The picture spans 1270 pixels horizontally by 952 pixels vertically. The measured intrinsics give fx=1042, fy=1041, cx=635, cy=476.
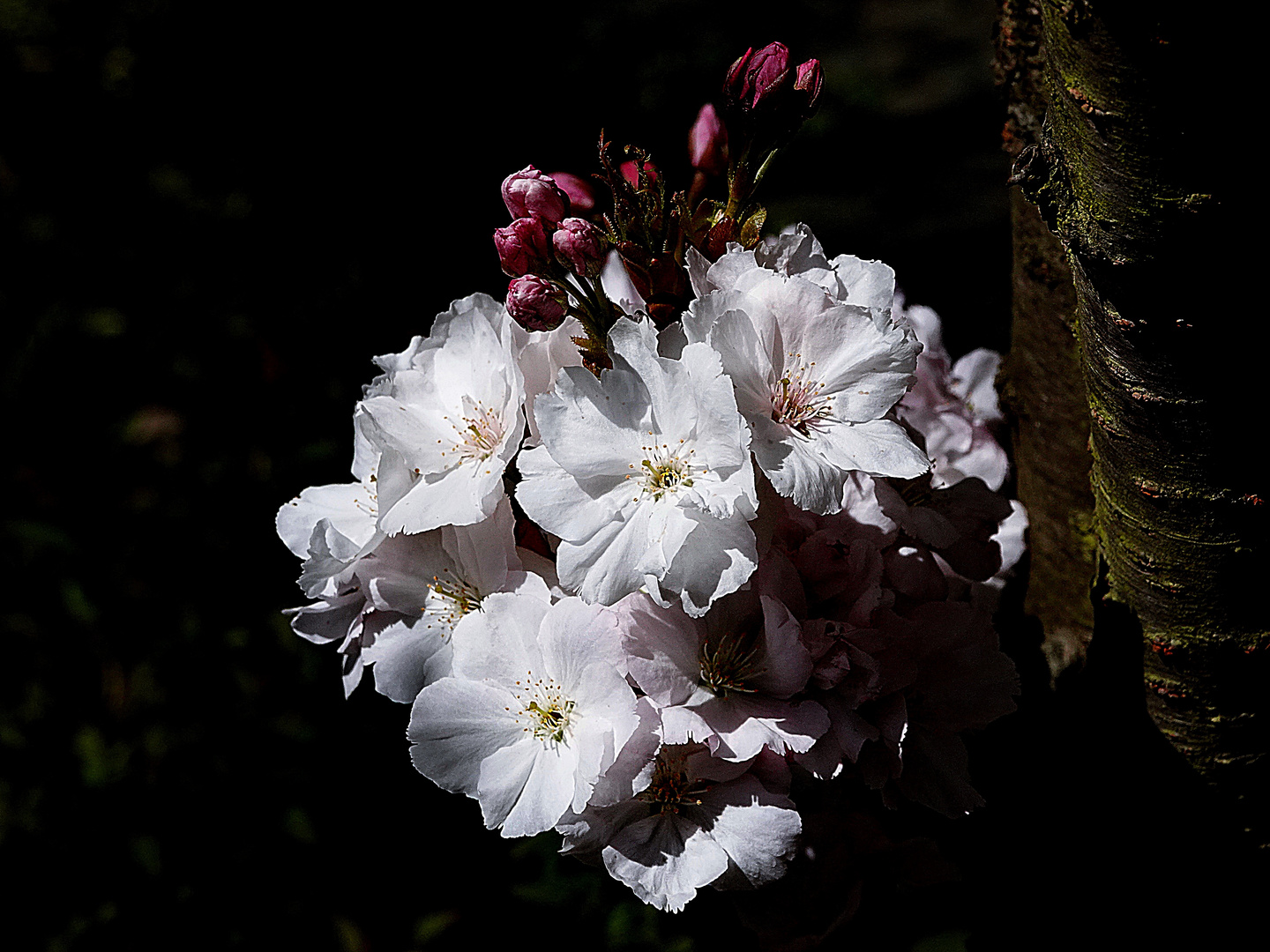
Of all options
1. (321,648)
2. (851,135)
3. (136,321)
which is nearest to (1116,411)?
(321,648)

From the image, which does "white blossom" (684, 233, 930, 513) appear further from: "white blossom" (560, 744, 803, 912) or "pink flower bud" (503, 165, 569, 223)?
"white blossom" (560, 744, 803, 912)

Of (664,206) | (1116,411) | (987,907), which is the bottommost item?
(987,907)

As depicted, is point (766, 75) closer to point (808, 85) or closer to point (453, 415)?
point (808, 85)

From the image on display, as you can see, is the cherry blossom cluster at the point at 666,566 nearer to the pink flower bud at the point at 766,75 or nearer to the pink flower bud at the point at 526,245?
the pink flower bud at the point at 526,245

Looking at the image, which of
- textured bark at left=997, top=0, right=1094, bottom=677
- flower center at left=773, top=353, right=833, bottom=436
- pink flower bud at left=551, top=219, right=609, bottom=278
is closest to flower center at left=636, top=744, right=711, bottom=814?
flower center at left=773, top=353, right=833, bottom=436

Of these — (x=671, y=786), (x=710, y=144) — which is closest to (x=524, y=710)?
(x=671, y=786)

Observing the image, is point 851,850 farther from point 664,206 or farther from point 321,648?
point 321,648
